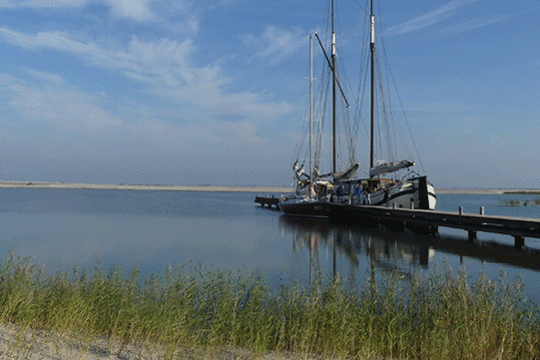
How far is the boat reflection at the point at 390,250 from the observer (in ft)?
61.4

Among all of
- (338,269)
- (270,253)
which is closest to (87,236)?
(270,253)

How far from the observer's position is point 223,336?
708 centimetres

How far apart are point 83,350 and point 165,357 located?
1.23m

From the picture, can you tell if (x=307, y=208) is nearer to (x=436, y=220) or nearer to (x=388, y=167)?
(x=388, y=167)

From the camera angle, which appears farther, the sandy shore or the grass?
the grass

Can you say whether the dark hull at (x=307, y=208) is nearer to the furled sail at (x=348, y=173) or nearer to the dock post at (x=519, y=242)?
the furled sail at (x=348, y=173)

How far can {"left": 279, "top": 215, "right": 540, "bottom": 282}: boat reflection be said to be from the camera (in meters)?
18.7

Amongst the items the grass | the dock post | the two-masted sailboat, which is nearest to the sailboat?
the two-masted sailboat

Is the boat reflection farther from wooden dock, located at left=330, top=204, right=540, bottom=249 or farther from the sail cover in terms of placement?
the sail cover

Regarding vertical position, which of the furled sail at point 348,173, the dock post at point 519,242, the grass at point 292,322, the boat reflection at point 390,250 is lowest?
the boat reflection at point 390,250

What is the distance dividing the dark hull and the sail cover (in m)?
5.57

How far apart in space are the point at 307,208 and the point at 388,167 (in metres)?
9.88

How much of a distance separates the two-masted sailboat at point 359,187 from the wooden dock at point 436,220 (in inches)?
58.1

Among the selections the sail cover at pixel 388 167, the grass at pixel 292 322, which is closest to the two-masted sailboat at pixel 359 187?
the sail cover at pixel 388 167
